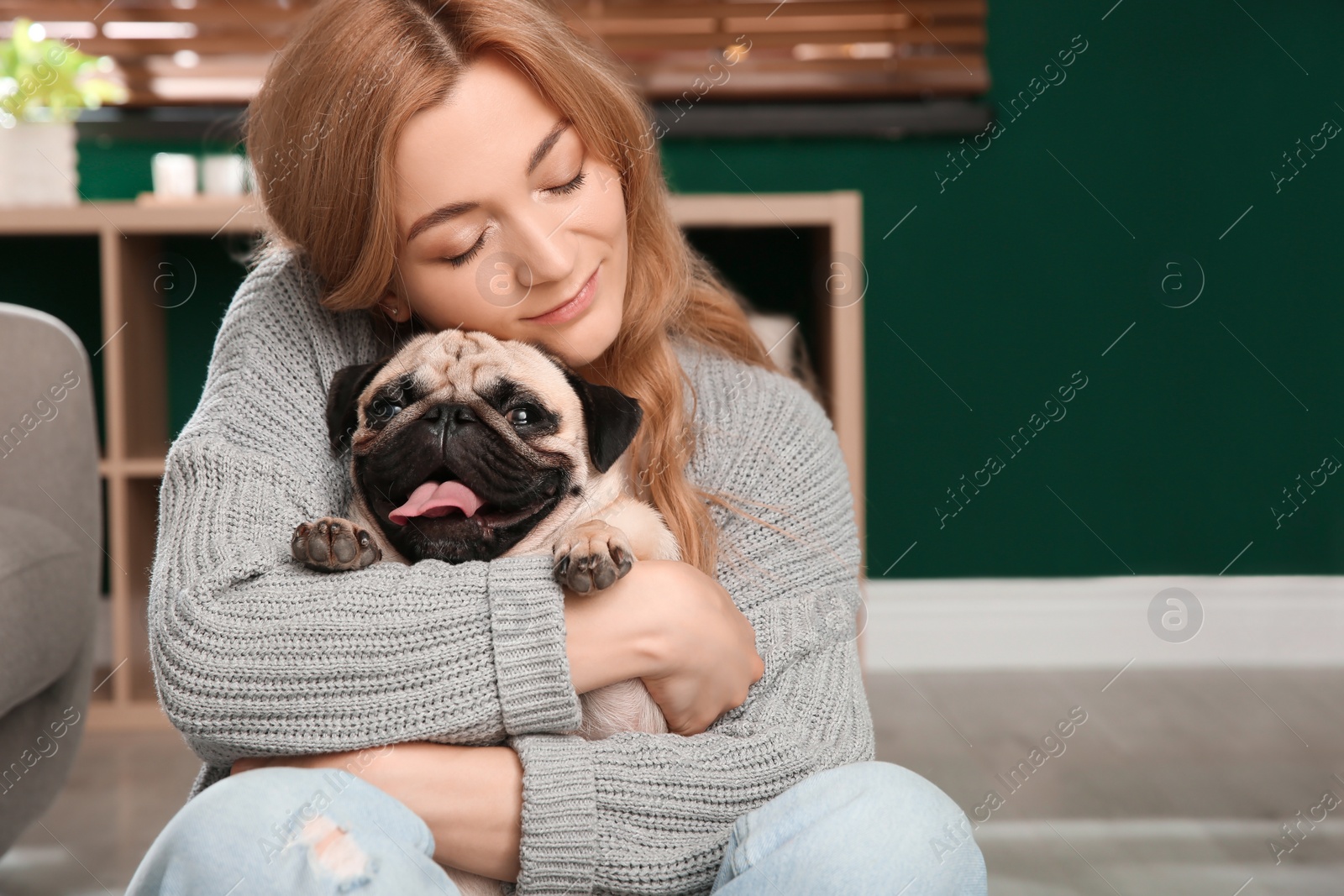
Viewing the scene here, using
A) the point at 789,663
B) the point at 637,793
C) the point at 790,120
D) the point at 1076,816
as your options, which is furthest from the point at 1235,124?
the point at 637,793

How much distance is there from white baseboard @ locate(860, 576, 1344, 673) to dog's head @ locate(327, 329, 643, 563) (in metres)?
2.30

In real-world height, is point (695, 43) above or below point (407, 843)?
above

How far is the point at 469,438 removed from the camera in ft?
4.38

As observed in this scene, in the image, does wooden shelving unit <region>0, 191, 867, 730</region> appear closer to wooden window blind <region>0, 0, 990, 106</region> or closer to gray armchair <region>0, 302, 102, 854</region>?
wooden window blind <region>0, 0, 990, 106</region>

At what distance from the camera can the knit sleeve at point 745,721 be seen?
116cm

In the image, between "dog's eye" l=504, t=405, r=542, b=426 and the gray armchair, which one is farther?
the gray armchair

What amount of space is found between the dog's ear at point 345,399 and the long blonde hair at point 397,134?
112mm

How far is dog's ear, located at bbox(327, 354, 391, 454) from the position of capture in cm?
142

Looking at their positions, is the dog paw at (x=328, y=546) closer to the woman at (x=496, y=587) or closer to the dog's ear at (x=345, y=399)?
the woman at (x=496, y=587)

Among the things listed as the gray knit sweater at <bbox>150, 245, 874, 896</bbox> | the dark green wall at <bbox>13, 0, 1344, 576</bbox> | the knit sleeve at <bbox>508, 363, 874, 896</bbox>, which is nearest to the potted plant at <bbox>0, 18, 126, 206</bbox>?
the dark green wall at <bbox>13, 0, 1344, 576</bbox>

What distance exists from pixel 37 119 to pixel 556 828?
3.07 metres

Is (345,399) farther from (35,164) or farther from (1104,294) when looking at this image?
(1104,294)

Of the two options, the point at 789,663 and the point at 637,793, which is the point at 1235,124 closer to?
the point at 789,663

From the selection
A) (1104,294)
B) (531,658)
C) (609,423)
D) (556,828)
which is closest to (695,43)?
(1104,294)
